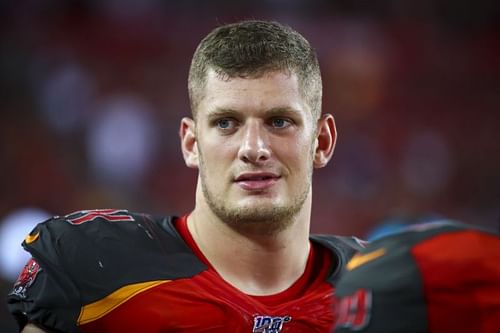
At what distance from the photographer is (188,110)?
9.79 m

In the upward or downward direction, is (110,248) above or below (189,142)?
below

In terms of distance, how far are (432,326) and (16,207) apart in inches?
266

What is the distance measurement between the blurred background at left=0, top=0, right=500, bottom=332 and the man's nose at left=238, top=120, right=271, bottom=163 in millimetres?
5126

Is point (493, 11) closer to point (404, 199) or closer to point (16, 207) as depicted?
point (404, 199)

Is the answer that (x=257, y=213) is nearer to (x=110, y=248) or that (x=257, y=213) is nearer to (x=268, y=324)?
(x=268, y=324)

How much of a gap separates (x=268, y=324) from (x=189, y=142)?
66 centimetres

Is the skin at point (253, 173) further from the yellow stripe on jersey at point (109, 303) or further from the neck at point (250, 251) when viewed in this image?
the yellow stripe on jersey at point (109, 303)

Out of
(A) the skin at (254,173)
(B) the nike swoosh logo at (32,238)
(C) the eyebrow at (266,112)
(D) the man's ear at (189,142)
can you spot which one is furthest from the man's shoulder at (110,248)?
(C) the eyebrow at (266,112)

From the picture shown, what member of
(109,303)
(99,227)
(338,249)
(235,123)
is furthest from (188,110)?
(109,303)

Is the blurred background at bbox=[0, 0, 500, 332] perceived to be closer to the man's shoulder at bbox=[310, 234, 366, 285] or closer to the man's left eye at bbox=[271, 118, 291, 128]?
the man's shoulder at bbox=[310, 234, 366, 285]

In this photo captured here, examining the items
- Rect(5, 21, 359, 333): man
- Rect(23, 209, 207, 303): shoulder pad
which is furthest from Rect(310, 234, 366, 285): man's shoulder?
Rect(23, 209, 207, 303): shoulder pad

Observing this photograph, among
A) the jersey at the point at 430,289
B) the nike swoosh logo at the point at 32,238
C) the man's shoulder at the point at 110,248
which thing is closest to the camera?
the jersey at the point at 430,289

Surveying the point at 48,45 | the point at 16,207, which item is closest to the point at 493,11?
the point at 48,45

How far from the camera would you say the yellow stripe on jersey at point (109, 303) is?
2463 mm
